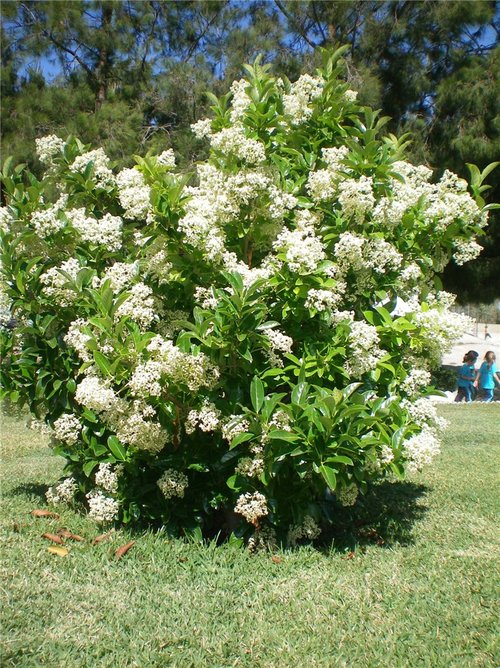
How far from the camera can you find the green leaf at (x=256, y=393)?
10.5ft

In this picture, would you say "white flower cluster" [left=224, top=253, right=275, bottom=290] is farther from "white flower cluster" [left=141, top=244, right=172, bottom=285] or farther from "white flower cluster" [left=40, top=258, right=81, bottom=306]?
"white flower cluster" [left=40, top=258, right=81, bottom=306]

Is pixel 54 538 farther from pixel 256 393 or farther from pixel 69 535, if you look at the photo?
pixel 256 393

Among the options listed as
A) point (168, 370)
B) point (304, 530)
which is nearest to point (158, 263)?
point (168, 370)

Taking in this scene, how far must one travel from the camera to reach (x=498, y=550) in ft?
12.2

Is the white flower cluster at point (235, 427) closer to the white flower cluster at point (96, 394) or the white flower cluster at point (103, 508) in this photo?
the white flower cluster at point (96, 394)

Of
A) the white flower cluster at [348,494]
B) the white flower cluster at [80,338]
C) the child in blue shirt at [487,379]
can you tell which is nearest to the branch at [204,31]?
the child in blue shirt at [487,379]

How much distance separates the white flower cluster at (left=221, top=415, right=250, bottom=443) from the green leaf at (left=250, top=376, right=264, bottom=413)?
82 mm

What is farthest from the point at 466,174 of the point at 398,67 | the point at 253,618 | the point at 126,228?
the point at 253,618

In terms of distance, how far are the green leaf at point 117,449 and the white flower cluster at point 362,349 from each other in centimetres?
124

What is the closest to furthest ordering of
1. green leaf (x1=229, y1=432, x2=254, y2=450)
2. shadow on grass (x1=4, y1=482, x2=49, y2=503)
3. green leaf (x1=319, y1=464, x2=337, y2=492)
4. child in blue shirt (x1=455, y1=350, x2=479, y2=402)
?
green leaf (x1=319, y1=464, x2=337, y2=492), green leaf (x1=229, y1=432, x2=254, y2=450), shadow on grass (x1=4, y1=482, x2=49, y2=503), child in blue shirt (x1=455, y1=350, x2=479, y2=402)

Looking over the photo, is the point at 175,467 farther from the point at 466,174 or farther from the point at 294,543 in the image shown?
the point at 466,174

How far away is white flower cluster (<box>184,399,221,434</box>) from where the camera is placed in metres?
3.16

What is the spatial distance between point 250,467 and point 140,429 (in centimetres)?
56

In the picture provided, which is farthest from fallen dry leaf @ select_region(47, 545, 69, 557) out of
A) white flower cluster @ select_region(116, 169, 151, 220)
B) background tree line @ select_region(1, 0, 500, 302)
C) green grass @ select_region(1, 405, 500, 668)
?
background tree line @ select_region(1, 0, 500, 302)
